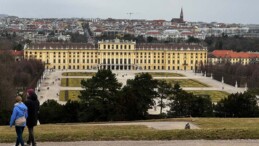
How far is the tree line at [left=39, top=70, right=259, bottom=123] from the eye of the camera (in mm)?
21281

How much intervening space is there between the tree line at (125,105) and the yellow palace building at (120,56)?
49.5 metres

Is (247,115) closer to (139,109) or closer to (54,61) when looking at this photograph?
(139,109)

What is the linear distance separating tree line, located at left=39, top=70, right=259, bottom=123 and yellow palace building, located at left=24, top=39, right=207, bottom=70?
4950 centimetres

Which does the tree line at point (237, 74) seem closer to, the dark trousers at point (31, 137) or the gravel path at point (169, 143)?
the gravel path at point (169, 143)

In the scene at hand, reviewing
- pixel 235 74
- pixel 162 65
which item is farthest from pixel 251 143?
pixel 162 65

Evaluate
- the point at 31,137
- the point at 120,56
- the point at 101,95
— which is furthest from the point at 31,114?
the point at 120,56

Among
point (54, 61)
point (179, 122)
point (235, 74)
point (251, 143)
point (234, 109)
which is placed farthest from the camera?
point (54, 61)

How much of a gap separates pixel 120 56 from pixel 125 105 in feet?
175

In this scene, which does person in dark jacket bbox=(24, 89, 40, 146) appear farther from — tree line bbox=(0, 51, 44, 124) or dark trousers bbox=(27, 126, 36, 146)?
tree line bbox=(0, 51, 44, 124)

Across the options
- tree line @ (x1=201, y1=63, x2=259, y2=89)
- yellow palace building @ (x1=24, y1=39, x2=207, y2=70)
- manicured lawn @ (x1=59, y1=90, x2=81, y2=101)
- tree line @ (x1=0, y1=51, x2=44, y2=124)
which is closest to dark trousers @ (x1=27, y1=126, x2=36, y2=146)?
tree line @ (x1=0, y1=51, x2=44, y2=124)

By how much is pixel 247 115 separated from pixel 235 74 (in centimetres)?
3173

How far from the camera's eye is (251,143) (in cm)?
1000

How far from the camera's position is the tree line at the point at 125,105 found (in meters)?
21.3

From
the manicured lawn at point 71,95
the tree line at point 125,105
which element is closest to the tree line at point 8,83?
the tree line at point 125,105
